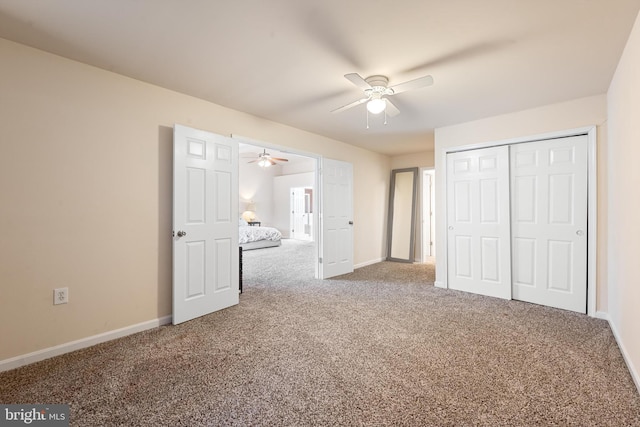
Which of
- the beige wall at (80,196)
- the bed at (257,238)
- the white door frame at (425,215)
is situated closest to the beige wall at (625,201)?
the white door frame at (425,215)

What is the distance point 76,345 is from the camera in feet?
7.70

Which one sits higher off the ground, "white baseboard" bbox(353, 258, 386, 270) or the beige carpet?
"white baseboard" bbox(353, 258, 386, 270)

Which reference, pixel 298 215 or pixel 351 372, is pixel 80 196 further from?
pixel 298 215

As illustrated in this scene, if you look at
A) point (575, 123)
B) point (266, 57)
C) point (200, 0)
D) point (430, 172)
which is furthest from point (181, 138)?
point (430, 172)

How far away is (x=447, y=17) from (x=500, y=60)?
0.83 m

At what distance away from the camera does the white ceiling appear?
5.67 ft

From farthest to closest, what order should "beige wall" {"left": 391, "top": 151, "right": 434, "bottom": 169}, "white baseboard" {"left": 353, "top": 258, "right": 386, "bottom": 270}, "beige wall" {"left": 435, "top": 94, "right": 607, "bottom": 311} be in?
"beige wall" {"left": 391, "top": 151, "right": 434, "bottom": 169}
"white baseboard" {"left": 353, "top": 258, "right": 386, "bottom": 270}
"beige wall" {"left": 435, "top": 94, "right": 607, "bottom": 311}

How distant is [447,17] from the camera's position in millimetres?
1794

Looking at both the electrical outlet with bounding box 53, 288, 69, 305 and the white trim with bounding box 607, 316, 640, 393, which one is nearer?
the white trim with bounding box 607, 316, 640, 393

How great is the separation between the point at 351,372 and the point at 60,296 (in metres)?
2.33

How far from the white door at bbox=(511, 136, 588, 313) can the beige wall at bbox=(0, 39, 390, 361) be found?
3890 millimetres

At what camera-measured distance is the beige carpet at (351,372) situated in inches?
63.4

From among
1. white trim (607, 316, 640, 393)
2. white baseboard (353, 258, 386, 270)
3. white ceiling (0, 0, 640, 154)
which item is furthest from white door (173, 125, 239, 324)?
white trim (607, 316, 640, 393)

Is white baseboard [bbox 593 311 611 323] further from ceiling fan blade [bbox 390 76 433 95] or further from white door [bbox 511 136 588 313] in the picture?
ceiling fan blade [bbox 390 76 433 95]
